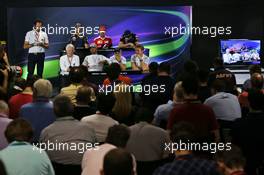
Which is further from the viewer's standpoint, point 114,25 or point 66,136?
point 114,25

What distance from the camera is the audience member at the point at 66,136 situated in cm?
421

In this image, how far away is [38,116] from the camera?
467 cm

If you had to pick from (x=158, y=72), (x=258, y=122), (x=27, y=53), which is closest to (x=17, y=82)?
(x=158, y=72)

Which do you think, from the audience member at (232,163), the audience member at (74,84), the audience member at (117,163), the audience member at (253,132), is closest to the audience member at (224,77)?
the audience member at (253,132)

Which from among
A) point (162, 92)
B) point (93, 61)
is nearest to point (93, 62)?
point (93, 61)

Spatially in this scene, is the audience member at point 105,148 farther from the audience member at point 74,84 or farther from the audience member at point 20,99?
the audience member at point 74,84

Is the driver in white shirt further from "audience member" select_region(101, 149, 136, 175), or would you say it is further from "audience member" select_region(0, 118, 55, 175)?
"audience member" select_region(101, 149, 136, 175)

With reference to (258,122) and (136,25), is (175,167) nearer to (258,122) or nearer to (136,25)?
(258,122)

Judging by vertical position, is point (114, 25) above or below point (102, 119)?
above

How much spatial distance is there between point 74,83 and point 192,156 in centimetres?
292

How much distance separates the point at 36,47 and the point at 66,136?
7166 mm

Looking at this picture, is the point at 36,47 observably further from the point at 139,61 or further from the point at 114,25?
the point at 139,61

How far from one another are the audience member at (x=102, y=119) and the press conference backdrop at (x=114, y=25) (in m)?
7.53

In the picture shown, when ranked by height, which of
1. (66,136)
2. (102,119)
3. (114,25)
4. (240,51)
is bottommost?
(66,136)
